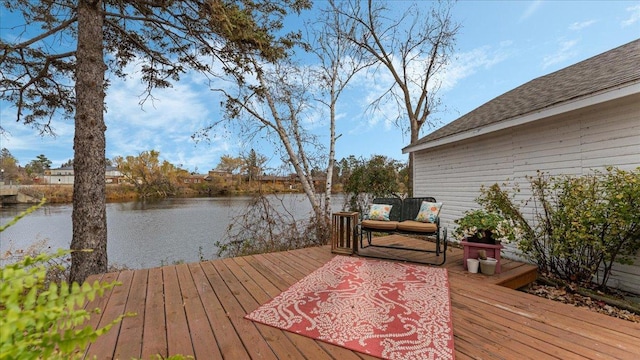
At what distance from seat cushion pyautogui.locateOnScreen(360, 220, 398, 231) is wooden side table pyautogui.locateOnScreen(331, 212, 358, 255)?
0.15 metres

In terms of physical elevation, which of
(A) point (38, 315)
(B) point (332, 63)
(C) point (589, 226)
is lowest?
(C) point (589, 226)

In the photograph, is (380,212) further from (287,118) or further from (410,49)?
(410,49)

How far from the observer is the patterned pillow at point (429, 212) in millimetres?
3891

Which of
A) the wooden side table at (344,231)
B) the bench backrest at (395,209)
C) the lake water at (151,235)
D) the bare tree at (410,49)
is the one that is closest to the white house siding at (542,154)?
the bench backrest at (395,209)

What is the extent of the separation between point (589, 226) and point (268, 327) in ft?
11.6

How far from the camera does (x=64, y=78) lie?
5.22 m

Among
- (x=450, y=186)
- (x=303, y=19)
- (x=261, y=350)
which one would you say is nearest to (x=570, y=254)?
(x=450, y=186)

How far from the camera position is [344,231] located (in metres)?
4.25

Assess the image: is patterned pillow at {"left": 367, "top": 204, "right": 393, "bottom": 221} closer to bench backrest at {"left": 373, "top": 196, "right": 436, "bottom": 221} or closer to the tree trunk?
bench backrest at {"left": 373, "top": 196, "right": 436, "bottom": 221}

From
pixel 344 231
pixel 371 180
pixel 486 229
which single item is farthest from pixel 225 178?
pixel 486 229

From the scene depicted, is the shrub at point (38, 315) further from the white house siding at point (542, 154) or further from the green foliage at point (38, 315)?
the white house siding at point (542, 154)

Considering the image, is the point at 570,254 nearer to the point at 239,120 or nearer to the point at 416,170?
the point at 416,170

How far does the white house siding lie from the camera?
3047 mm

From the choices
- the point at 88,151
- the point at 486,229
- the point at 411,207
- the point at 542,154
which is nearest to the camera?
the point at 486,229
